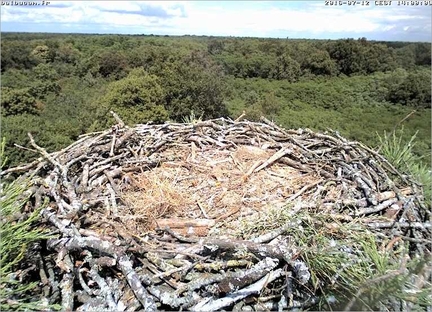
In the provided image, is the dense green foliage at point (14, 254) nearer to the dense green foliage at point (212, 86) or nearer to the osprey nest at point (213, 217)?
the osprey nest at point (213, 217)

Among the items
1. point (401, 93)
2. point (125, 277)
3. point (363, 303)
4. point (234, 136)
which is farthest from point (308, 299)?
point (401, 93)

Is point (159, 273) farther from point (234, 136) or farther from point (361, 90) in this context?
point (361, 90)

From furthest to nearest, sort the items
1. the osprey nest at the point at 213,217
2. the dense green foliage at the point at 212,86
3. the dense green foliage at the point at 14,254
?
the dense green foliage at the point at 212,86
the osprey nest at the point at 213,217
the dense green foliage at the point at 14,254

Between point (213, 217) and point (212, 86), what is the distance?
17.5 metres

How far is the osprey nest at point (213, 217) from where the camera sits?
1.77 m

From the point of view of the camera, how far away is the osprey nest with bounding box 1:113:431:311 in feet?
5.81

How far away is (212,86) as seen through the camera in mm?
19578

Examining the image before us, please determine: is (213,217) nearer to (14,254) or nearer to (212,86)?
(14,254)

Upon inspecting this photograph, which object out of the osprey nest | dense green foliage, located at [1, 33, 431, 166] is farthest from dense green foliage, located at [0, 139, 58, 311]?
dense green foliage, located at [1, 33, 431, 166]

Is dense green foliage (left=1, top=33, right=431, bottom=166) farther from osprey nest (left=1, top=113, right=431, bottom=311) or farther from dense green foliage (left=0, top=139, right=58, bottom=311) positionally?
dense green foliage (left=0, top=139, right=58, bottom=311)

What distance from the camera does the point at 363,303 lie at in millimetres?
1489

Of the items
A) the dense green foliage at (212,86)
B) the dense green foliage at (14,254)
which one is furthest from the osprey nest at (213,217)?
the dense green foliage at (212,86)

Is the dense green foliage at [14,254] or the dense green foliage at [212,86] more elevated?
the dense green foliage at [14,254]

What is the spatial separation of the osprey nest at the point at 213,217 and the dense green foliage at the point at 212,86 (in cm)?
936
